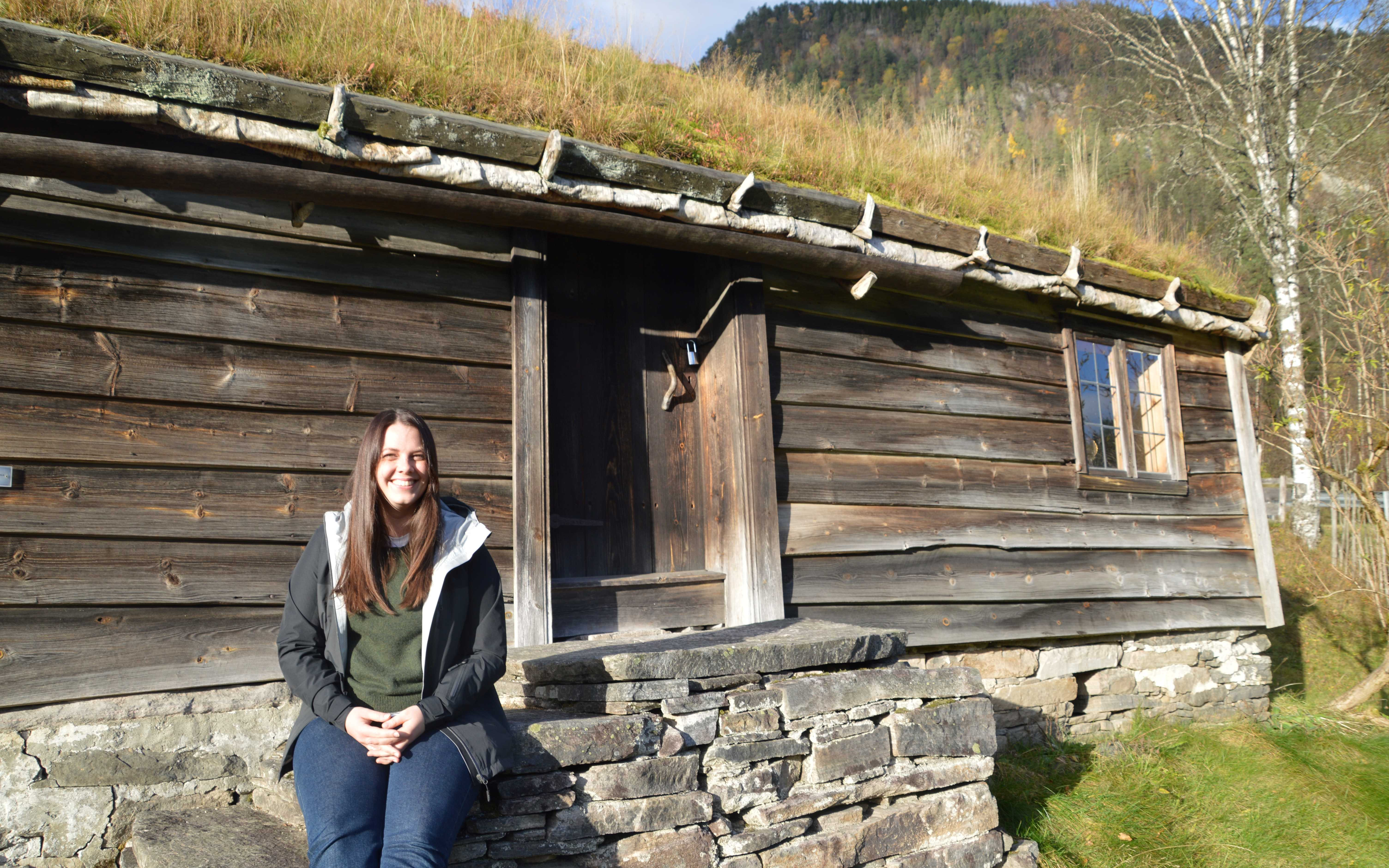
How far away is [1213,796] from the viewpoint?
198 inches

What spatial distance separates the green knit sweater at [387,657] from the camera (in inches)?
94.0

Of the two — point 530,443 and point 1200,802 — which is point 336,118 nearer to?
point 530,443

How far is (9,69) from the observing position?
117 inches

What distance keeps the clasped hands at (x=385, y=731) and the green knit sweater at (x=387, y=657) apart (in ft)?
0.39

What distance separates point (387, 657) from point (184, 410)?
5.94ft

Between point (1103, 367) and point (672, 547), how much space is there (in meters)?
4.05

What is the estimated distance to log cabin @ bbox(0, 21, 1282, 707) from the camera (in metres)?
3.27

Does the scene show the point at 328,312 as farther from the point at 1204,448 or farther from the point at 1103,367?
the point at 1204,448

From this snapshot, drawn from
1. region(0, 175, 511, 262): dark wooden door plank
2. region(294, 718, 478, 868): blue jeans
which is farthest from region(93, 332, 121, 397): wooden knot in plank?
region(294, 718, 478, 868): blue jeans

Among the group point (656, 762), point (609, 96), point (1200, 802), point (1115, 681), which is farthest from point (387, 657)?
point (1115, 681)

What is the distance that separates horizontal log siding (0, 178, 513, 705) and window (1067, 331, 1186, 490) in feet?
15.0

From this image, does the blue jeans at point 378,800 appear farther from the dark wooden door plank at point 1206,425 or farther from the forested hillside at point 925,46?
the forested hillside at point 925,46

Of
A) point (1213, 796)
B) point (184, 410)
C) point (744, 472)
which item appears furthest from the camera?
point (1213, 796)

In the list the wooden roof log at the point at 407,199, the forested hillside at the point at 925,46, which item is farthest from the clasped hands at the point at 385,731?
the forested hillside at the point at 925,46
